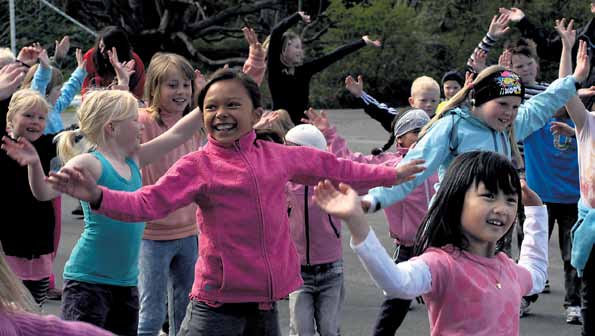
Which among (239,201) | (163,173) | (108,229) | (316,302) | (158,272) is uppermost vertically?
(239,201)

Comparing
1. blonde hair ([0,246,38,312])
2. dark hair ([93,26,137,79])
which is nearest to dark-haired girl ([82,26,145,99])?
dark hair ([93,26,137,79])

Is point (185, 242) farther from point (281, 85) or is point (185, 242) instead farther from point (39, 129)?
point (281, 85)

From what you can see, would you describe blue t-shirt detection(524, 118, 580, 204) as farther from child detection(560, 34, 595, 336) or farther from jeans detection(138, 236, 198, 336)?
jeans detection(138, 236, 198, 336)

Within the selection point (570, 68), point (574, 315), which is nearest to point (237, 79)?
point (570, 68)

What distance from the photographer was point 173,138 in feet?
16.5

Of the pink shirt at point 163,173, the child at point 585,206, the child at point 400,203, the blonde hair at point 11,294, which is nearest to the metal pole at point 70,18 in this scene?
the child at point 400,203

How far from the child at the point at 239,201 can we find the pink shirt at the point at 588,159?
1.91 metres

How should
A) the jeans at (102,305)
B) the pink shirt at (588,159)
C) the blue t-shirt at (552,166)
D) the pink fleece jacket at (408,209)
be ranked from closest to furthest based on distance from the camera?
the jeans at (102,305), the pink shirt at (588,159), the pink fleece jacket at (408,209), the blue t-shirt at (552,166)

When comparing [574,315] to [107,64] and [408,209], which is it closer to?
[408,209]

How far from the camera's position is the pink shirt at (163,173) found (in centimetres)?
555

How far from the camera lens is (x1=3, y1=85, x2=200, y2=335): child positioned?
4.73 meters

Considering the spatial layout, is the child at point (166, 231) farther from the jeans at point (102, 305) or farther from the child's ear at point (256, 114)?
the child's ear at point (256, 114)

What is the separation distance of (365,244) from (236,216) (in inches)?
43.5

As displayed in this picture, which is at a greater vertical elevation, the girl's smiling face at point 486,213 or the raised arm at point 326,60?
the raised arm at point 326,60
